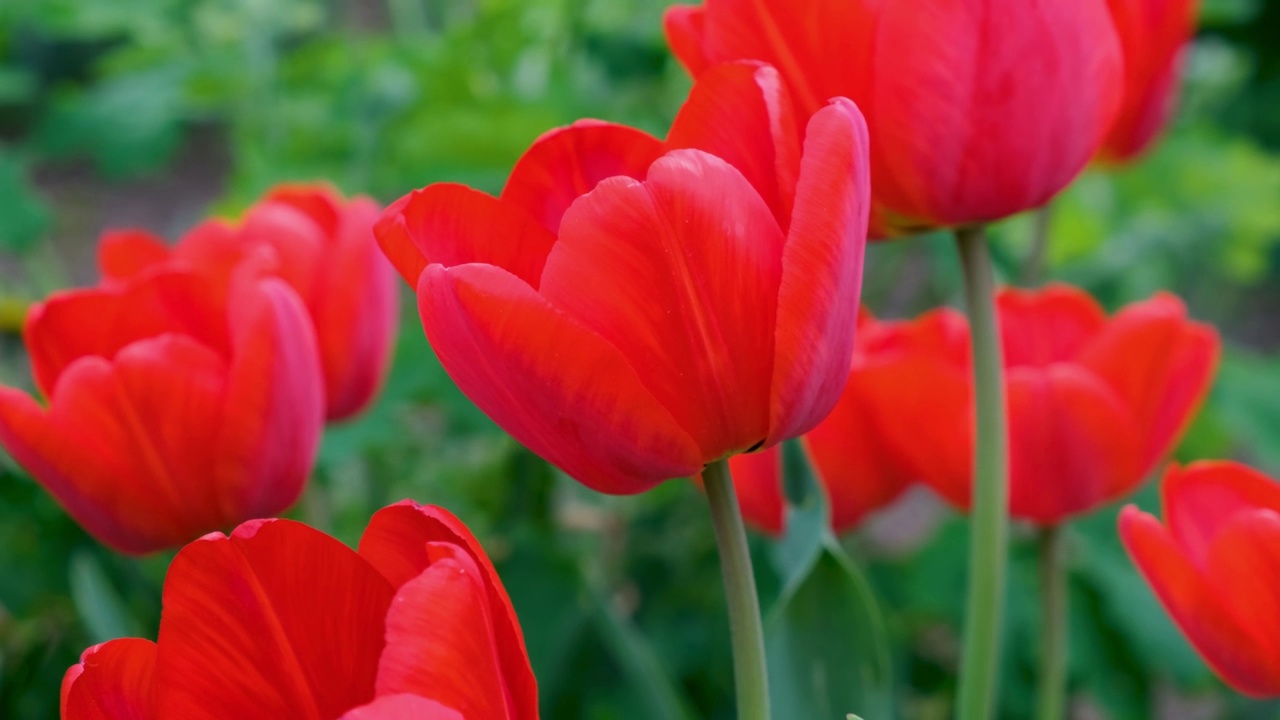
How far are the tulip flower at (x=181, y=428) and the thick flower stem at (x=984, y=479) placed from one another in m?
0.14

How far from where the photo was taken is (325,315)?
355 millimetres

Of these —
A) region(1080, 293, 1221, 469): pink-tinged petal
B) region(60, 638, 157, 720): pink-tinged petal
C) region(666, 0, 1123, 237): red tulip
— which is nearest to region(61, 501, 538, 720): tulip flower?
region(60, 638, 157, 720): pink-tinged petal

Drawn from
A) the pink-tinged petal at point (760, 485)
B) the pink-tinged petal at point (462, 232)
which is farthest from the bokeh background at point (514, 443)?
the pink-tinged petal at point (462, 232)

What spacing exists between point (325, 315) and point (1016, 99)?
185 millimetres

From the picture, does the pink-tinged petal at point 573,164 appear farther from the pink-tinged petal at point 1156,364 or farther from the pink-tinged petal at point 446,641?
the pink-tinged petal at point 1156,364

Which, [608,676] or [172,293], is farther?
[608,676]

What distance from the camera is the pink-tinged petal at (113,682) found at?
0.65 ft

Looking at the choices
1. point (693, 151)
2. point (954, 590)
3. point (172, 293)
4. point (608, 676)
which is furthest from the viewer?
point (954, 590)

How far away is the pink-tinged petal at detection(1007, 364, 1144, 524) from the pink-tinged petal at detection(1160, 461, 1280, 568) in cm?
6

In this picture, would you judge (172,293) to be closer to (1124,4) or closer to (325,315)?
(325,315)

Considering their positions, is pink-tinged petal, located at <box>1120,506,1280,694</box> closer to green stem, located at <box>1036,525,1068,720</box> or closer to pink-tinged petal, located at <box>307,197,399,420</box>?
green stem, located at <box>1036,525,1068,720</box>

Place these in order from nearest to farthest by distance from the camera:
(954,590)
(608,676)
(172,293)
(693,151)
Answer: (693,151) < (172,293) < (608,676) < (954,590)

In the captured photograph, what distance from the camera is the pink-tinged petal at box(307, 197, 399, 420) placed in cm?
36

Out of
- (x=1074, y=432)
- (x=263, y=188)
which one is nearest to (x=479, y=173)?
(x=263, y=188)
